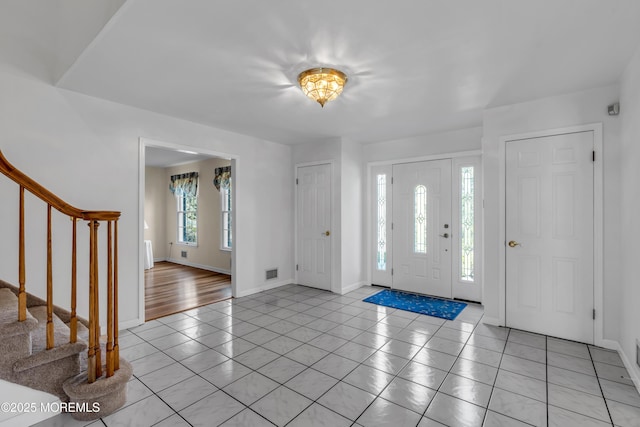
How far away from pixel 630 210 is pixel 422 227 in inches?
97.1

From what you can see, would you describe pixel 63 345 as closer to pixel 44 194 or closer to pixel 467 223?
pixel 44 194

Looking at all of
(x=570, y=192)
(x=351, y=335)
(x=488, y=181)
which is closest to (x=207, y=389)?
(x=351, y=335)

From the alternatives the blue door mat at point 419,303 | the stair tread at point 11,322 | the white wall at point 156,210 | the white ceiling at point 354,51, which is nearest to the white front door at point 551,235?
the white ceiling at point 354,51

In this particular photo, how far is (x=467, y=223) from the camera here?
175 inches

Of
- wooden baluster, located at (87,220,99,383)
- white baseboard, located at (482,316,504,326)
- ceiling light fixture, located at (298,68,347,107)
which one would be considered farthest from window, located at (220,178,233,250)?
white baseboard, located at (482,316,504,326)

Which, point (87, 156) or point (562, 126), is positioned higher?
point (562, 126)

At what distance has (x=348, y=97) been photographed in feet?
10.5

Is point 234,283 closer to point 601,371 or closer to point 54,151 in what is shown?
point 54,151

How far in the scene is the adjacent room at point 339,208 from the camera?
1.96 meters

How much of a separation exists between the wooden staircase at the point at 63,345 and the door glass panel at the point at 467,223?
4151mm

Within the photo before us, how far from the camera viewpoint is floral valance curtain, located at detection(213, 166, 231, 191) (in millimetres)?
6457

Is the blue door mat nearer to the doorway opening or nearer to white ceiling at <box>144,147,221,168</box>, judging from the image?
the doorway opening

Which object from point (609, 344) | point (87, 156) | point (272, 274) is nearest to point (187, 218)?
point (272, 274)

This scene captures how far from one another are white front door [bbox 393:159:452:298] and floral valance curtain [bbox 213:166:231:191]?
3.42 metres
